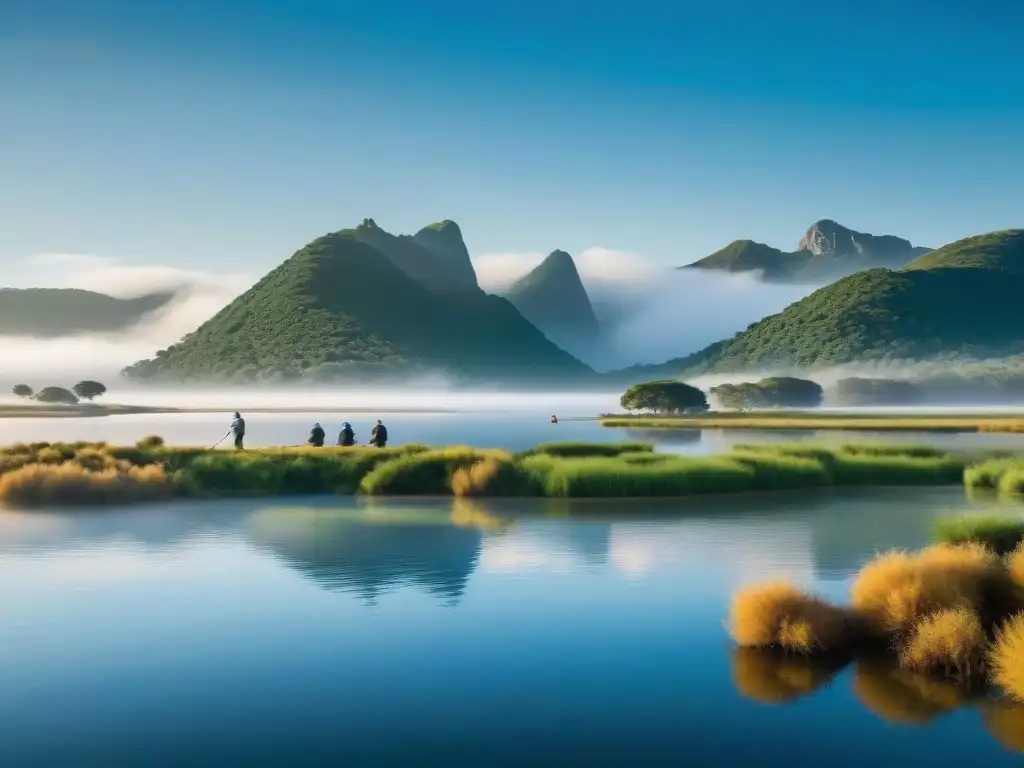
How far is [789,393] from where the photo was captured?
189m

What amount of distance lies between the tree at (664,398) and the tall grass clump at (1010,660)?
136 meters

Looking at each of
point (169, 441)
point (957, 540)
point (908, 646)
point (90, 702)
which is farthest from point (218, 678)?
point (169, 441)

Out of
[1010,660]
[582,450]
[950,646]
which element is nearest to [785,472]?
[582,450]

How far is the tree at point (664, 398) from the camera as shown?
151000 mm

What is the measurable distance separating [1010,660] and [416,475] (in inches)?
1191

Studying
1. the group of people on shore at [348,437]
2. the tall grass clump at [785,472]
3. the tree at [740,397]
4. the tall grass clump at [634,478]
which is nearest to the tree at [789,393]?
the tree at [740,397]

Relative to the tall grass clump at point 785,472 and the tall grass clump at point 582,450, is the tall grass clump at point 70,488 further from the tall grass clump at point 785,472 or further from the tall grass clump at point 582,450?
the tall grass clump at point 785,472

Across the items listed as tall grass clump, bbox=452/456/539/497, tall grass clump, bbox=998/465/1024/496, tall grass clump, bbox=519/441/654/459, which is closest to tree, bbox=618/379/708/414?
tall grass clump, bbox=519/441/654/459

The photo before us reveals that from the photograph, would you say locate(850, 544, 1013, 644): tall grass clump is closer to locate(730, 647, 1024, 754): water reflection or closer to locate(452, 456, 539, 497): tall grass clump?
locate(730, 647, 1024, 754): water reflection

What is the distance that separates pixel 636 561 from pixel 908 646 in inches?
417

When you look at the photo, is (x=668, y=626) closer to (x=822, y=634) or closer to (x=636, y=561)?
(x=822, y=634)

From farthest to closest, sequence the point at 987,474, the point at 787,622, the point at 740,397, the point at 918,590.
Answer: the point at 740,397, the point at 987,474, the point at 787,622, the point at 918,590

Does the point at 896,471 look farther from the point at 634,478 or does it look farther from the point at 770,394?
the point at 770,394

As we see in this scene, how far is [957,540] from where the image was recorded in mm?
24000
